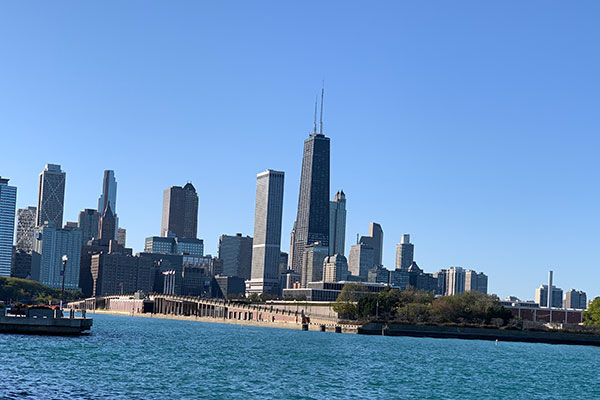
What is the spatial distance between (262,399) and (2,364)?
972 inches

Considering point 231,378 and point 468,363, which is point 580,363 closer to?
point 468,363

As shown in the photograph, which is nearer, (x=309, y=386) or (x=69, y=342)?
(x=309, y=386)

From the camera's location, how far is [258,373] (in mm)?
85688

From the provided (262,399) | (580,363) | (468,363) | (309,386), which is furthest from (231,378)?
(580,363)

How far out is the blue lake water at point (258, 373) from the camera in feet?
222

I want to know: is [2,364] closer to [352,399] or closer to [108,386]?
[108,386]

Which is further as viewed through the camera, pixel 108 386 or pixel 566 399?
pixel 566 399

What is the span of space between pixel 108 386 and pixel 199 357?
3662cm

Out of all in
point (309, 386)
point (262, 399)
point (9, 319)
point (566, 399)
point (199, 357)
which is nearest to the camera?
point (262, 399)

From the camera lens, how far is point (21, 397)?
5738cm

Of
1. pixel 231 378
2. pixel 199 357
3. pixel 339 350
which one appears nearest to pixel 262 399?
pixel 231 378

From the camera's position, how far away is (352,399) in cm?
6869

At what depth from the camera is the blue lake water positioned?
6781 cm

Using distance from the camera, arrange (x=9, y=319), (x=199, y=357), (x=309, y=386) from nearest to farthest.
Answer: (x=309, y=386) → (x=199, y=357) → (x=9, y=319)
